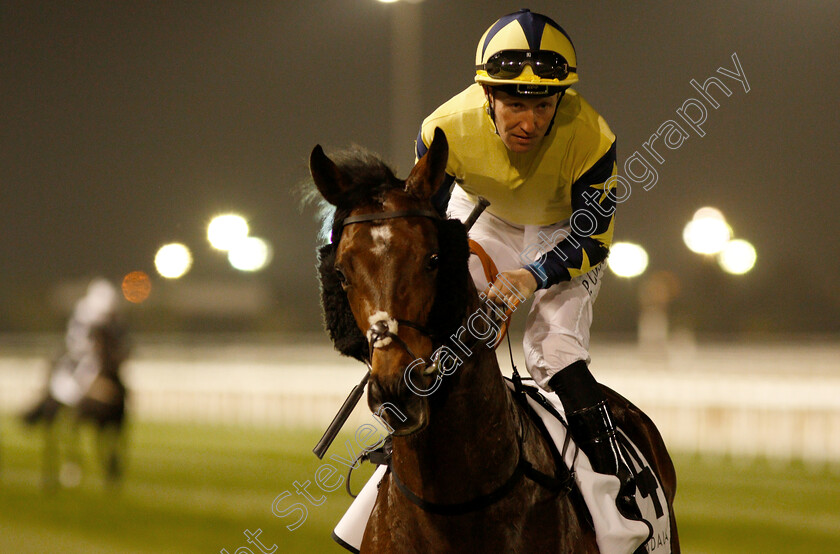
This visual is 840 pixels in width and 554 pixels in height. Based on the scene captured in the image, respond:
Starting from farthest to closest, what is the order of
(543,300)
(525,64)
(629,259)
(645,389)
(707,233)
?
1. (629,259)
2. (707,233)
3. (645,389)
4. (543,300)
5. (525,64)

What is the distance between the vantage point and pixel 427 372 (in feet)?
7.84

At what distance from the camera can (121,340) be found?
10.7 metres

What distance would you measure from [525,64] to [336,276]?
1.05 metres

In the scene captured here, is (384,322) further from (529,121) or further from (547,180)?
(547,180)

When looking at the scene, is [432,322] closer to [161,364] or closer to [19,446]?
[19,446]

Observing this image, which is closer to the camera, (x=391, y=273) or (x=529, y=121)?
(x=391, y=273)

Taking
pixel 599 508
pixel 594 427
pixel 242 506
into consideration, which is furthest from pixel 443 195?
pixel 242 506

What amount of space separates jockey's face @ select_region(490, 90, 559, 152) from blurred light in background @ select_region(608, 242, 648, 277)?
18882 millimetres

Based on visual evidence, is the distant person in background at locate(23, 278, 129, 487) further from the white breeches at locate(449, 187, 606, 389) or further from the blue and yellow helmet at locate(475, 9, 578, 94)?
the blue and yellow helmet at locate(475, 9, 578, 94)

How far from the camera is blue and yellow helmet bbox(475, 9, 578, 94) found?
3.12 metres

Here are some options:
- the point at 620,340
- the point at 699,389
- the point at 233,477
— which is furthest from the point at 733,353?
the point at 233,477

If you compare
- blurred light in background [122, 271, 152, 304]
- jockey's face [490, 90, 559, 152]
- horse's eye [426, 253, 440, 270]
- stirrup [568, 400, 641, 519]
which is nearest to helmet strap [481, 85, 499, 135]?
jockey's face [490, 90, 559, 152]

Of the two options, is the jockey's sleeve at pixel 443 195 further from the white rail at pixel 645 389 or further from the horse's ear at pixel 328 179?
the white rail at pixel 645 389

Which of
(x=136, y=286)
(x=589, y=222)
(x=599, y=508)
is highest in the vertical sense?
(x=136, y=286)
